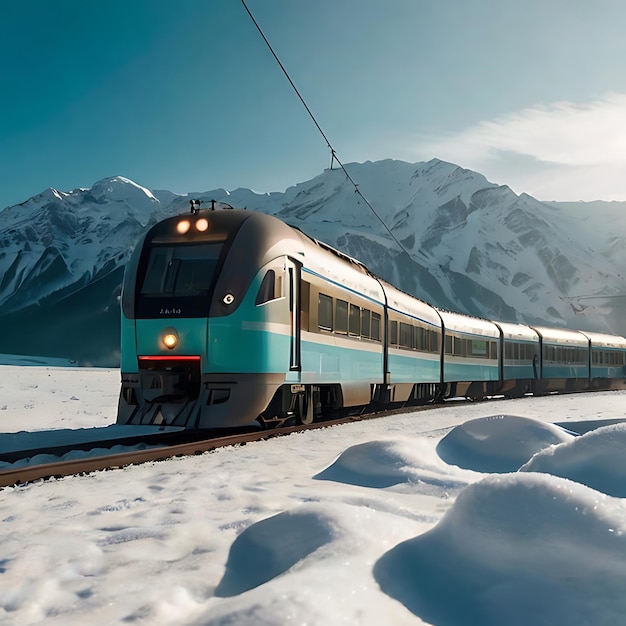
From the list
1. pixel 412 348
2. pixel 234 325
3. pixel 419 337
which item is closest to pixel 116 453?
pixel 234 325

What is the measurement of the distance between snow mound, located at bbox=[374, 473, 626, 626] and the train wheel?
8241 mm

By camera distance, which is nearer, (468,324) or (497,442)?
(497,442)

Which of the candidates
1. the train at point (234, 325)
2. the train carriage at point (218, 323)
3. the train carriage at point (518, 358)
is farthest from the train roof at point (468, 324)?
the train carriage at point (218, 323)

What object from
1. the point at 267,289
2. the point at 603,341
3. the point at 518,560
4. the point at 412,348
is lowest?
the point at 518,560

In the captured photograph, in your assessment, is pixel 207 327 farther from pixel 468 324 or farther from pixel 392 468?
pixel 468 324

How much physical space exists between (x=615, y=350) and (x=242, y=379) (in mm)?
35279

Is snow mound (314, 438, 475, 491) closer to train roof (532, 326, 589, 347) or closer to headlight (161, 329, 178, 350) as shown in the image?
headlight (161, 329, 178, 350)

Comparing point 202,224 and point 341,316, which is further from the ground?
point 202,224

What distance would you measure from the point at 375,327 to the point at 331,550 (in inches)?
478

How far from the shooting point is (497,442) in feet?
23.5

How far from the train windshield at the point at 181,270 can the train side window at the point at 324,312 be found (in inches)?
95.8

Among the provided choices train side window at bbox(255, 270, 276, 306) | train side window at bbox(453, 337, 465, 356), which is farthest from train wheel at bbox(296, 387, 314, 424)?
train side window at bbox(453, 337, 465, 356)

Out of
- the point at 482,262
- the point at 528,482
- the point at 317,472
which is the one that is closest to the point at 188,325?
the point at 317,472

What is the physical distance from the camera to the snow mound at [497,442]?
682cm
